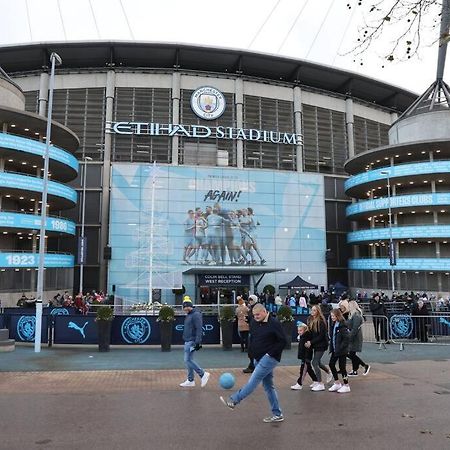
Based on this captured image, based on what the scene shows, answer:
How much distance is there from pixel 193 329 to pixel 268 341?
134 inches

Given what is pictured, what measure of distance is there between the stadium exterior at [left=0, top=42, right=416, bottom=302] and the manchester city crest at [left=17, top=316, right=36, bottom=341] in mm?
19557

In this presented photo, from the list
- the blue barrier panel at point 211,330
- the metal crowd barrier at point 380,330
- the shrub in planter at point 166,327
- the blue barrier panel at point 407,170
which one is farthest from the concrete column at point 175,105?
the metal crowd barrier at point 380,330

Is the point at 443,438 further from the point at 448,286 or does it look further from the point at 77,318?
the point at 448,286

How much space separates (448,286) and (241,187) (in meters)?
20.6

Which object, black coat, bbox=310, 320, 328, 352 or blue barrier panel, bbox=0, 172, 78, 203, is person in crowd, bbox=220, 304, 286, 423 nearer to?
black coat, bbox=310, 320, 328, 352

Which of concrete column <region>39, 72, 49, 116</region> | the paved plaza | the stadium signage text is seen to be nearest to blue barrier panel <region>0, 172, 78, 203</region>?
the stadium signage text

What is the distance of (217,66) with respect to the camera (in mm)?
49156

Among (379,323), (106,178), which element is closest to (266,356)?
(379,323)

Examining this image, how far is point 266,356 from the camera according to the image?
685 cm

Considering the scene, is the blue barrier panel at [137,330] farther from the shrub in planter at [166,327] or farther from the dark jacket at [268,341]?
the dark jacket at [268,341]

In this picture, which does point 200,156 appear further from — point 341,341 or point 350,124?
point 341,341

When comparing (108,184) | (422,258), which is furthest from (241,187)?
(422,258)

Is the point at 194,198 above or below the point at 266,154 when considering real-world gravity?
below

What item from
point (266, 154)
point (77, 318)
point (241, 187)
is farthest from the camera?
point (266, 154)
